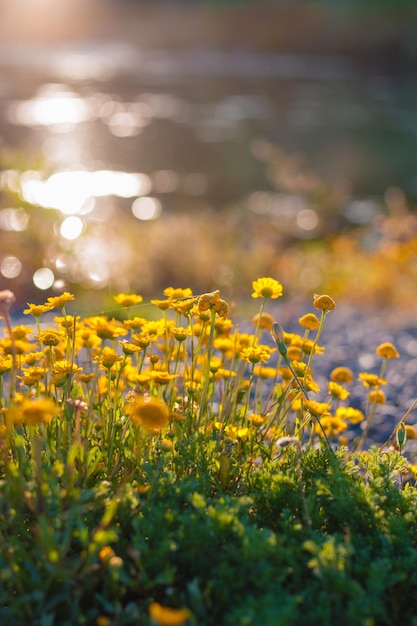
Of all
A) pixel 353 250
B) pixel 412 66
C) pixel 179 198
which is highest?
pixel 412 66

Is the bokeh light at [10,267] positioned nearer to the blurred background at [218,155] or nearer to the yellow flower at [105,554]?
the blurred background at [218,155]

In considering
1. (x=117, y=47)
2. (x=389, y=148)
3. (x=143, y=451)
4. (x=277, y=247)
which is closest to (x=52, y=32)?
(x=117, y=47)

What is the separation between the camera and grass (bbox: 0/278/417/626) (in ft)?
5.13

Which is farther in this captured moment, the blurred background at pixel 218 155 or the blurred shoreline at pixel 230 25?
the blurred shoreline at pixel 230 25

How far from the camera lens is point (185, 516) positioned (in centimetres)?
172

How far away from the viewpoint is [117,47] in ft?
119

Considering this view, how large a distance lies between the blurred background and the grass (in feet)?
1.96

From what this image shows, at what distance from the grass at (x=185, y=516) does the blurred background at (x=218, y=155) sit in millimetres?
597

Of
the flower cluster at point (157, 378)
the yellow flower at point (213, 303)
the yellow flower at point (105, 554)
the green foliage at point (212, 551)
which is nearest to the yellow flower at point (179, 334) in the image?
the flower cluster at point (157, 378)

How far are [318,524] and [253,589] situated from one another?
283 mm

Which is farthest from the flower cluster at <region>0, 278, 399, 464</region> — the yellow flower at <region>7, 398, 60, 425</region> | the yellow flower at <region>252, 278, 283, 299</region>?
the yellow flower at <region>7, 398, 60, 425</region>

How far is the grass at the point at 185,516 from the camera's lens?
1.56 metres

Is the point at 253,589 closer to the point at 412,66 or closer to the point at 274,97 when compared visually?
the point at 274,97

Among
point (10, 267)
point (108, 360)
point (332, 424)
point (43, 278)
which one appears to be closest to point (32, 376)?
point (108, 360)
